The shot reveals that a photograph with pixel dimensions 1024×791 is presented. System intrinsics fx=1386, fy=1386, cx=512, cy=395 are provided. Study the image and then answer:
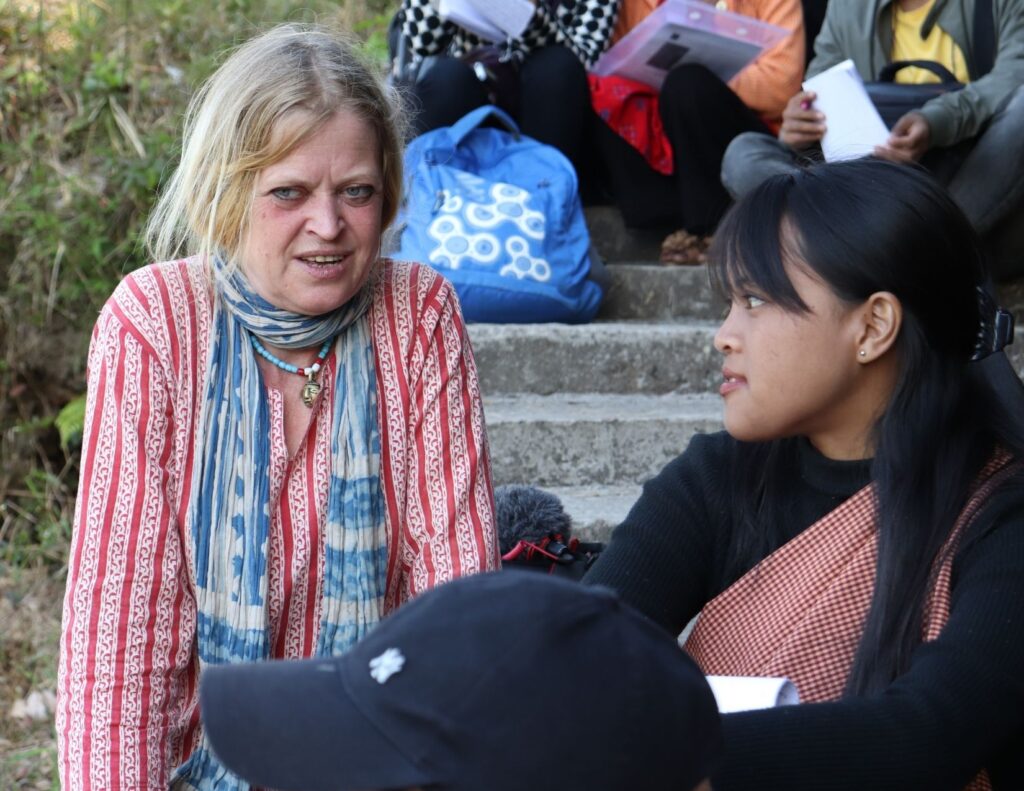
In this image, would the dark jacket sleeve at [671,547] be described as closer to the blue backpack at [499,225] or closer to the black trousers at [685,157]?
the blue backpack at [499,225]

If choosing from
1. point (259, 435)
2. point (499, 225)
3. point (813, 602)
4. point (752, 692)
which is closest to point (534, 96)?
point (499, 225)

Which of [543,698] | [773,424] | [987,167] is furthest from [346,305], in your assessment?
[987,167]

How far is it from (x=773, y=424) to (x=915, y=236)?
32 cm

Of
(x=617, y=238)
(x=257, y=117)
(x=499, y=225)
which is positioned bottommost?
(x=617, y=238)

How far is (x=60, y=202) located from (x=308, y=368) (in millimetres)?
3136

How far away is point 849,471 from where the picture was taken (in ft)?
6.46

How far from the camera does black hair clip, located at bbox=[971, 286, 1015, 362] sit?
1966 millimetres

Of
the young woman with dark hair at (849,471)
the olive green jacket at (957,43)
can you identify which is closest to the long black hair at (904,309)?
the young woman with dark hair at (849,471)

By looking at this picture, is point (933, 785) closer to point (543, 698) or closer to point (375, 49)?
point (543, 698)

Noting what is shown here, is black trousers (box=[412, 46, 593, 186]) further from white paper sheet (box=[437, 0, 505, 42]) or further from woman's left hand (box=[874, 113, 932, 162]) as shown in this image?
woman's left hand (box=[874, 113, 932, 162])

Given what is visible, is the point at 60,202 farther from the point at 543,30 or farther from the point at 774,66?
the point at 774,66

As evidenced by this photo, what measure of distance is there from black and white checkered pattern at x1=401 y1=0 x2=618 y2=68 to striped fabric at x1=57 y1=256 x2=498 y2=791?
2.51 m

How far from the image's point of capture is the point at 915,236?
188 cm

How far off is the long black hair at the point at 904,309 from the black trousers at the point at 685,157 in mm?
2686
